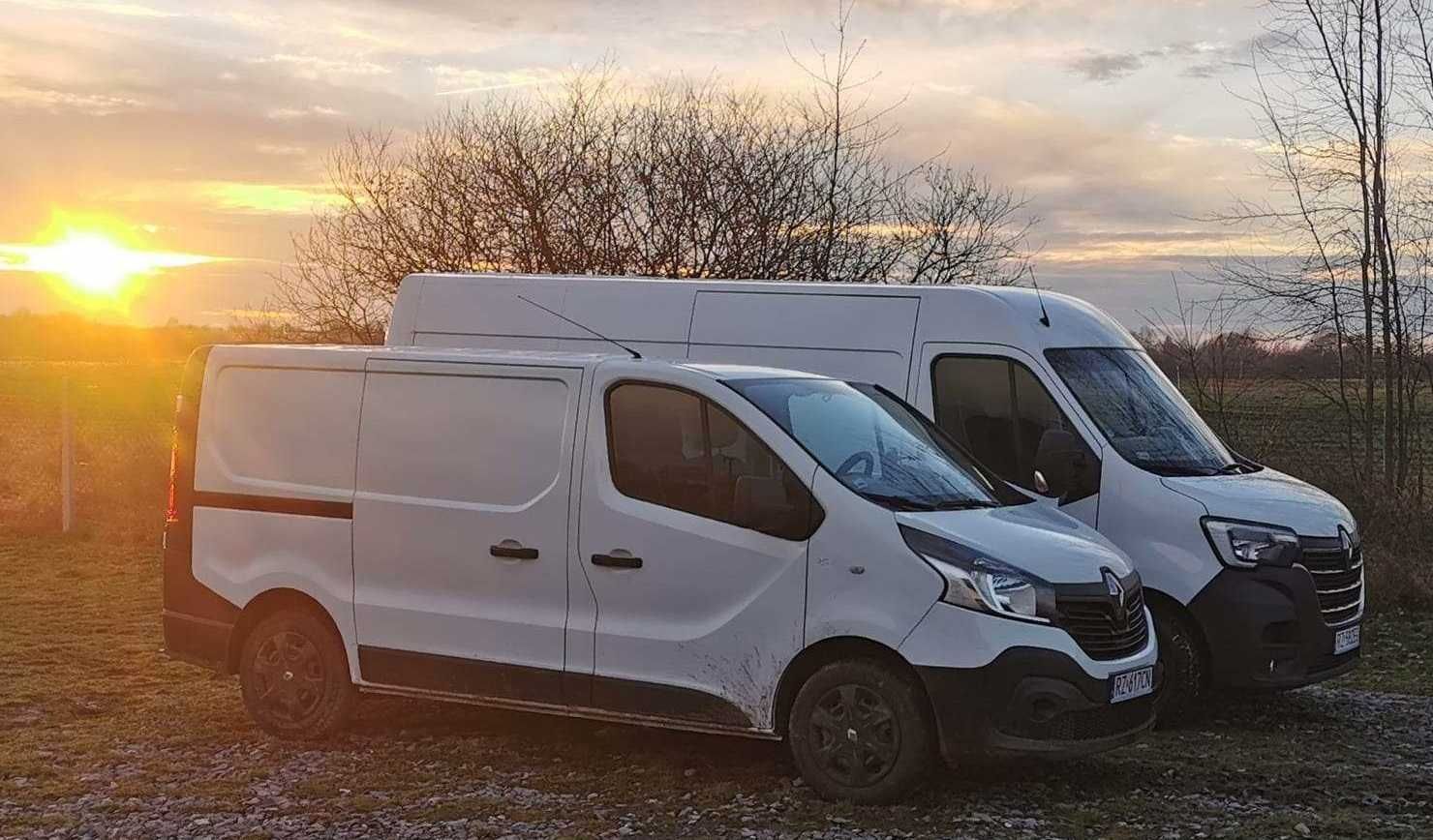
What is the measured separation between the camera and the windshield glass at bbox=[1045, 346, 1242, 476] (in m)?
9.23

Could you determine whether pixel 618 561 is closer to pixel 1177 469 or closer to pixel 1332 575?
pixel 1177 469

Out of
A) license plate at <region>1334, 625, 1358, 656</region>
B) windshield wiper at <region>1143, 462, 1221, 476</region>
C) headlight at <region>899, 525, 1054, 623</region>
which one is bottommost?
license plate at <region>1334, 625, 1358, 656</region>

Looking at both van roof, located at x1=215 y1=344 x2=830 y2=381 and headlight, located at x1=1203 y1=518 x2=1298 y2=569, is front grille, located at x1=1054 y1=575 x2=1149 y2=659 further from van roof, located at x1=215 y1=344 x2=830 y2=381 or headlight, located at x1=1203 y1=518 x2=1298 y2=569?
van roof, located at x1=215 y1=344 x2=830 y2=381

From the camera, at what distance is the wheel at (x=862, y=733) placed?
692cm

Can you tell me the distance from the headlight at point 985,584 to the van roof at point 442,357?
54.1 inches

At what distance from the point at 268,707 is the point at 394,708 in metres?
0.89

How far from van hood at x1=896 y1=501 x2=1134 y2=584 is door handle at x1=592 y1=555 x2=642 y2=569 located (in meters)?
1.27

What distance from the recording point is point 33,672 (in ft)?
35.4

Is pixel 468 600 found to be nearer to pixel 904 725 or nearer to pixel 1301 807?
pixel 904 725

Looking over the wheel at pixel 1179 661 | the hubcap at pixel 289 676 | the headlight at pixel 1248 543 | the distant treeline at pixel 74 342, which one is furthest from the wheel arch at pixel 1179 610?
the distant treeline at pixel 74 342

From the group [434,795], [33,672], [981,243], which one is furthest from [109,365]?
[434,795]

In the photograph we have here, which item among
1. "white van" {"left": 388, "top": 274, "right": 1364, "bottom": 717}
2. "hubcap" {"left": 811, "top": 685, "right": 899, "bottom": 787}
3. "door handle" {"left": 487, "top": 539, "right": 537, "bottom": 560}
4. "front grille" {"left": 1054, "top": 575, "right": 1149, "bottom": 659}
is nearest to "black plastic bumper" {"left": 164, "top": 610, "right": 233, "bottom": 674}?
"door handle" {"left": 487, "top": 539, "right": 537, "bottom": 560}

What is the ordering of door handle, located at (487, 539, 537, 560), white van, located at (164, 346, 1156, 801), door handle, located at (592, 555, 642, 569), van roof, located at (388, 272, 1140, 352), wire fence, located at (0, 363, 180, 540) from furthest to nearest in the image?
wire fence, located at (0, 363, 180, 540) < van roof, located at (388, 272, 1140, 352) < door handle, located at (487, 539, 537, 560) < door handle, located at (592, 555, 642, 569) < white van, located at (164, 346, 1156, 801)

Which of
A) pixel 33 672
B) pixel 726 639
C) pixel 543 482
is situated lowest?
pixel 33 672
